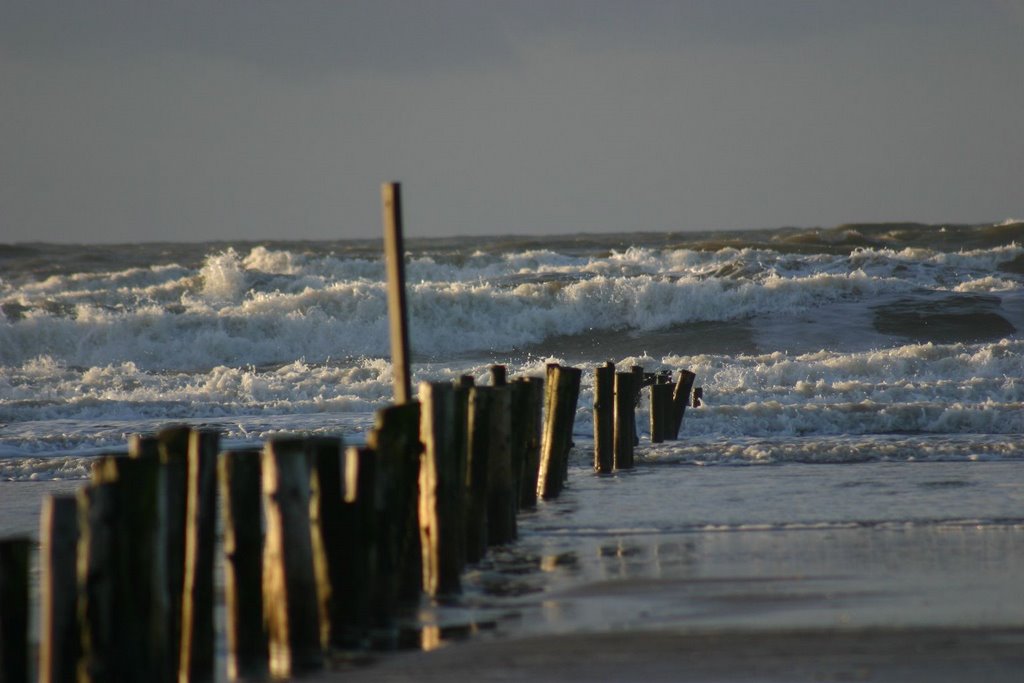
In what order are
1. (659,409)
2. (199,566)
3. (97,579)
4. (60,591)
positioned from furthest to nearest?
(659,409)
(199,566)
(97,579)
(60,591)

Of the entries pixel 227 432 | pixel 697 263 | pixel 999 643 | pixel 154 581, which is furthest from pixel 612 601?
pixel 697 263

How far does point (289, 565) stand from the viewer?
5.76m

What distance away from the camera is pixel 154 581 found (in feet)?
16.5

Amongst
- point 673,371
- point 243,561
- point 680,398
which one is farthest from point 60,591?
point 673,371

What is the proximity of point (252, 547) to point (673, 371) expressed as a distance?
15.4 meters

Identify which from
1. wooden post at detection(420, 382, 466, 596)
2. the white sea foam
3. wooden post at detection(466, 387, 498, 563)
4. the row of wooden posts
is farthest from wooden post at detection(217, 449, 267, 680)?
the white sea foam

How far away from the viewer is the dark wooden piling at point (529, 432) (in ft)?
31.8

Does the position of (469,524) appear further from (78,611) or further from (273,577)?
Result: (78,611)

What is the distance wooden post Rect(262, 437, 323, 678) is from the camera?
5.64 metres

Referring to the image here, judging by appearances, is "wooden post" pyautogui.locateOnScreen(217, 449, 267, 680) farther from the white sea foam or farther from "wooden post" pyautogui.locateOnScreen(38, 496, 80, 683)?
the white sea foam

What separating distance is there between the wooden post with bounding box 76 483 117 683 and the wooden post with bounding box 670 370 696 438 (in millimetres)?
10593

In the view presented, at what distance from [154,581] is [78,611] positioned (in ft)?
0.94

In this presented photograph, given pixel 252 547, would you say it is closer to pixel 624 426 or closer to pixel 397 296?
pixel 397 296

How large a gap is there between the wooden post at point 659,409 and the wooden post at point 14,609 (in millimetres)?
10080
